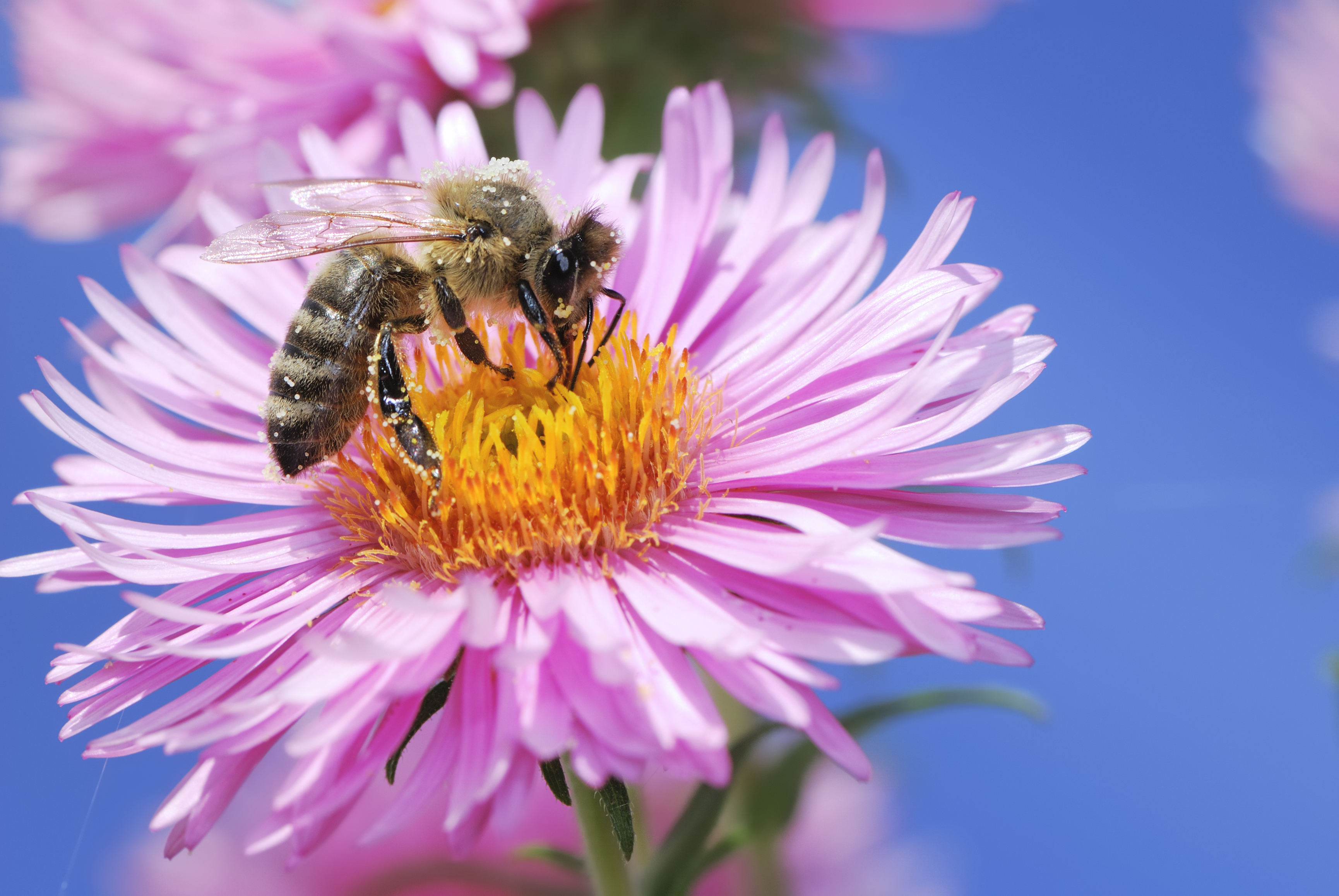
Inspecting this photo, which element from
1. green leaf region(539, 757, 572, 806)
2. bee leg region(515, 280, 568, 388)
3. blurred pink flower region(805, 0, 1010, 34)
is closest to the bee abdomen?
bee leg region(515, 280, 568, 388)

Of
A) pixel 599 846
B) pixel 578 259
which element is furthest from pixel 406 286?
pixel 599 846

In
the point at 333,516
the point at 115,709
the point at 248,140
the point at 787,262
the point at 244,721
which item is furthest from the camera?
the point at 248,140

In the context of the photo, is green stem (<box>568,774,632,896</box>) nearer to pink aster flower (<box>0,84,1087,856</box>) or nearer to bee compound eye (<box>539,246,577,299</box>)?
pink aster flower (<box>0,84,1087,856</box>)

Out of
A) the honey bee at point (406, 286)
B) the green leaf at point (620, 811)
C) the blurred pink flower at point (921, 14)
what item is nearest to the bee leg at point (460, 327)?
the honey bee at point (406, 286)

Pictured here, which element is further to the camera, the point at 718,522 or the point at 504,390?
the point at 504,390

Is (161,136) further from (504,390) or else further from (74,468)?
(504,390)

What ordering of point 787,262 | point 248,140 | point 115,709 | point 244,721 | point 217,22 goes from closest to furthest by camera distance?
point 244,721
point 115,709
point 787,262
point 248,140
point 217,22

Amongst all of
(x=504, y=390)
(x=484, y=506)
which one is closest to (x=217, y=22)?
(x=504, y=390)
